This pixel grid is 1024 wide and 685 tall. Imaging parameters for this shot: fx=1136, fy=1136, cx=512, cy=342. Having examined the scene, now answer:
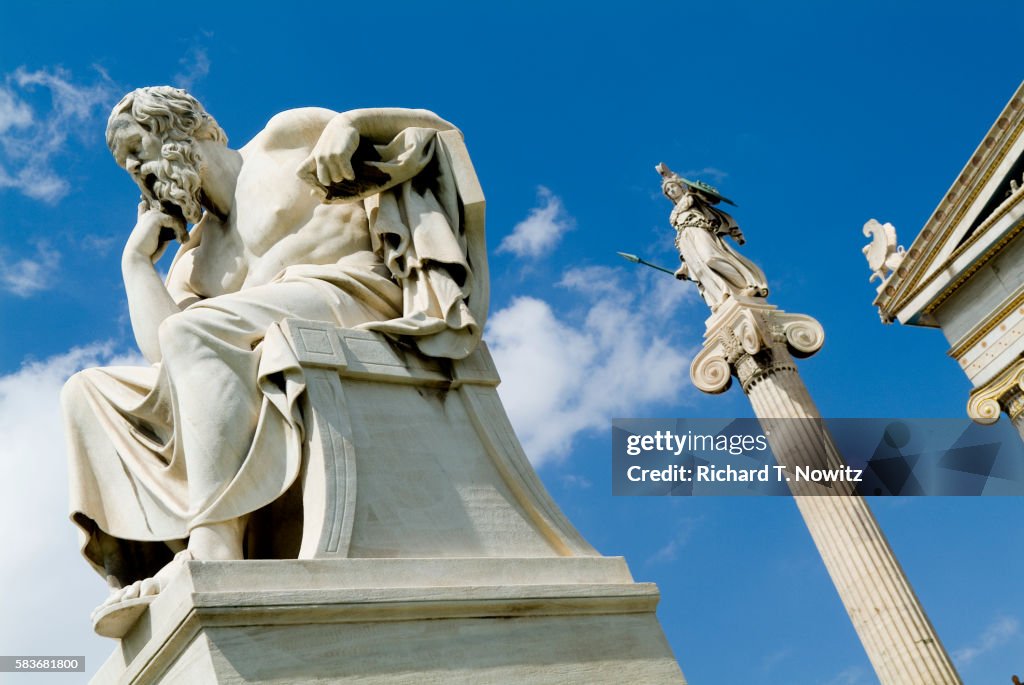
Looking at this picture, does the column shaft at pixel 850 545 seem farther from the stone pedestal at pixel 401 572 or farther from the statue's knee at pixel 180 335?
the statue's knee at pixel 180 335

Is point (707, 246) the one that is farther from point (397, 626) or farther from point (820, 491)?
point (397, 626)

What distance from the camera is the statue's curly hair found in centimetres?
411

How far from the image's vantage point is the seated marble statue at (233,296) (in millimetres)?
3295

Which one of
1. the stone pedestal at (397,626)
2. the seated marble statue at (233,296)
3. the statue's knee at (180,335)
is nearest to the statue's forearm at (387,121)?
the seated marble statue at (233,296)

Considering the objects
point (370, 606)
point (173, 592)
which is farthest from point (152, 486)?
point (370, 606)

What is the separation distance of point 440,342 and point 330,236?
2.07 ft

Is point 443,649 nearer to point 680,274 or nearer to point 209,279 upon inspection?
point 209,279

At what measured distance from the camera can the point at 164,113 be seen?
13.5 feet

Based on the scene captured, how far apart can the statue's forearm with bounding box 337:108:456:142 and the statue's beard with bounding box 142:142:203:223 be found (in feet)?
2.04

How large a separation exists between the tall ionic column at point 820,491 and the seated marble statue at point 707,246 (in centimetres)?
27

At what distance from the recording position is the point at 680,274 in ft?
49.4

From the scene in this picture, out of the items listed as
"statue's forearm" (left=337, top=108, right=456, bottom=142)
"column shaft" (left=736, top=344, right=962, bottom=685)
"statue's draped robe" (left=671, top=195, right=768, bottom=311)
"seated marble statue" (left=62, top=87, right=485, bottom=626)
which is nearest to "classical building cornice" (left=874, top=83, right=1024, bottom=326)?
"statue's draped robe" (left=671, top=195, right=768, bottom=311)

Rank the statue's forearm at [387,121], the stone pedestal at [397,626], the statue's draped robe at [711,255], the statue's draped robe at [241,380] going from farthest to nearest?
the statue's draped robe at [711,255], the statue's forearm at [387,121], the statue's draped robe at [241,380], the stone pedestal at [397,626]

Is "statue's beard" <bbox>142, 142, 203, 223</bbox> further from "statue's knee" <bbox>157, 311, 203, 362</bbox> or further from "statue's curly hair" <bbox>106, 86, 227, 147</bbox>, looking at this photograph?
"statue's knee" <bbox>157, 311, 203, 362</bbox>
